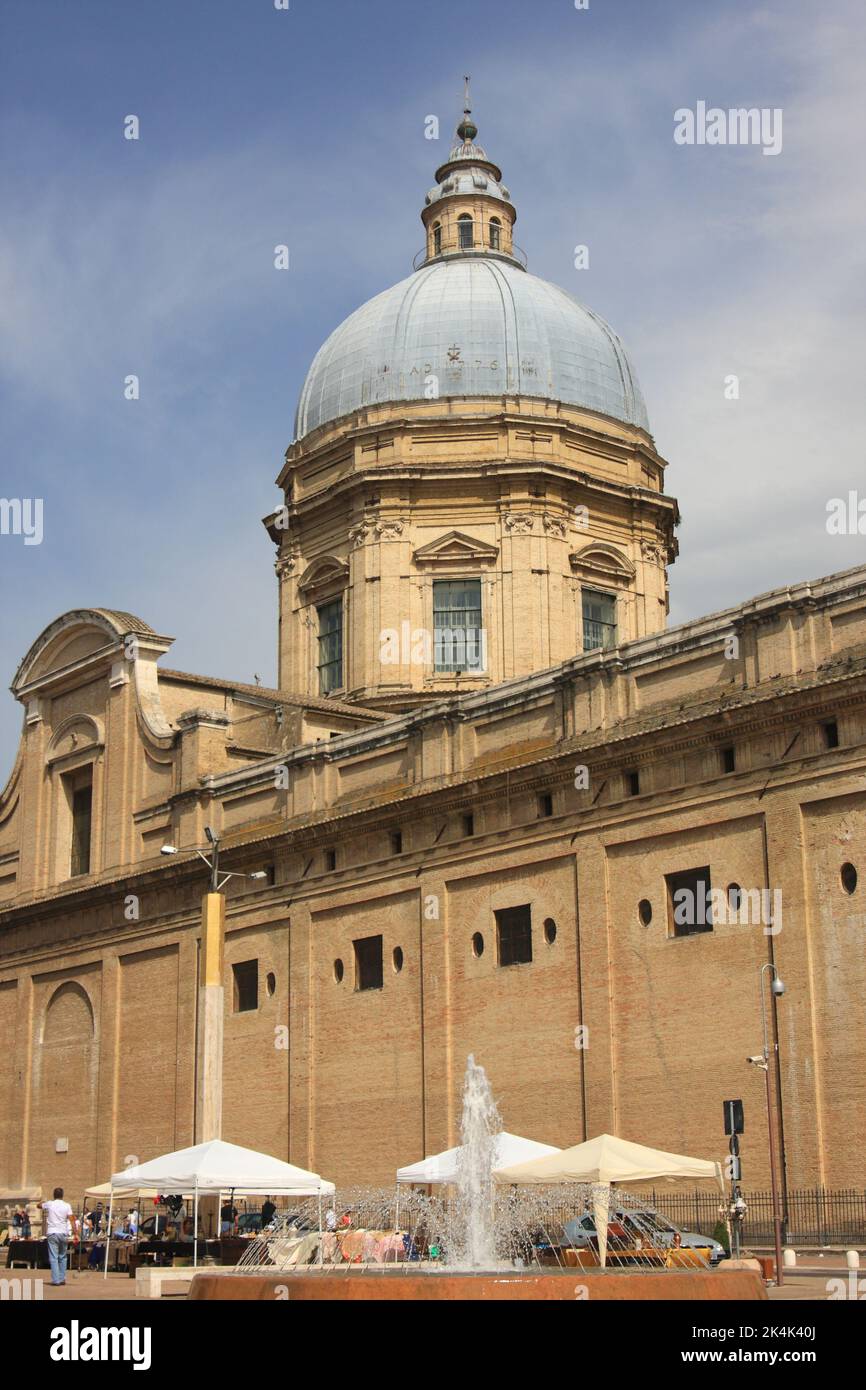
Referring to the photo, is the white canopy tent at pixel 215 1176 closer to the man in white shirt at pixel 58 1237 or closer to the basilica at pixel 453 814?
the man in white shirt at pixel 58 1237

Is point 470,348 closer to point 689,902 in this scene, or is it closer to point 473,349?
point 473,349

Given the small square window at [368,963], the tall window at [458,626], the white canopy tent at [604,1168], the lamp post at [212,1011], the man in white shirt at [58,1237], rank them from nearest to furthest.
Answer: the white canopy tent at [604,1168]
the man in white shirt at [58,1237]
the lamp post at [212,1011]
the small square window at [368,963]
the tall window at [458,626]

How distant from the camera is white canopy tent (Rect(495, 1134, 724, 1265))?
93.4ft

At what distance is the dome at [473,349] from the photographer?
5481 centimetres

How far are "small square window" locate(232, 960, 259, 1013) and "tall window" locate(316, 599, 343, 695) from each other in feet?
34.9

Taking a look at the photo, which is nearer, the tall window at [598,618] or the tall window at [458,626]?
the tall window at [458,626]

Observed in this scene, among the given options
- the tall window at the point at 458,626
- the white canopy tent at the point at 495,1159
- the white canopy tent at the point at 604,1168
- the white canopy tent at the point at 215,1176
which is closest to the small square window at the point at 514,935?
the white canopy tent at the point at 495,1159

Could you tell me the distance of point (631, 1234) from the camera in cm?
3031

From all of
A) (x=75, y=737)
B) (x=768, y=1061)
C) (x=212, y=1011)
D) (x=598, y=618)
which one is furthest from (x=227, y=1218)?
(x=598, y=618)

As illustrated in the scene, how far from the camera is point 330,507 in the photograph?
55.2 m

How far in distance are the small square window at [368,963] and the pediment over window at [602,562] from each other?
15.2 meters

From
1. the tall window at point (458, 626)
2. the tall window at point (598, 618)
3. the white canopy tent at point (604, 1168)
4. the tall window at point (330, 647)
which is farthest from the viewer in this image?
the tall window at point (330, 647)

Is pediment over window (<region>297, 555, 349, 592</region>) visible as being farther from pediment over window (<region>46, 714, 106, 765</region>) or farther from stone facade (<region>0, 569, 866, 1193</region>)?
pediment over window (<region>46, 714, 106, 765</region>)

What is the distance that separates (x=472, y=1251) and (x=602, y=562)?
32106 millimetres
